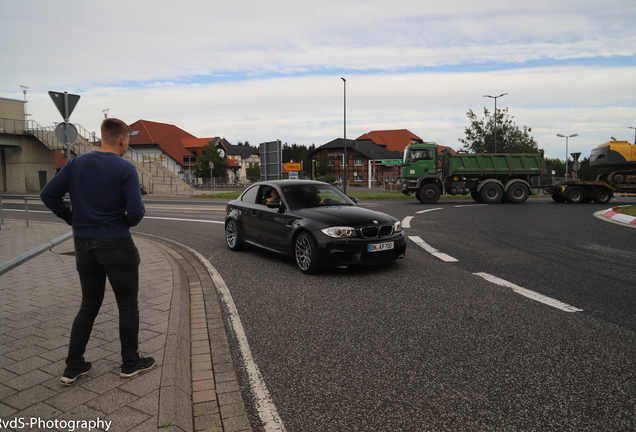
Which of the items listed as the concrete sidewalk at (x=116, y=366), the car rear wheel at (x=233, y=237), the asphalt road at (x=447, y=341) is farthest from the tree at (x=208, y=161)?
the concrete sidewalk at (x=116, y=366)

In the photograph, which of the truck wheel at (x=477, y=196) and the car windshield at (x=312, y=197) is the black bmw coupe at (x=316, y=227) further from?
the truck wheel at (x=477, y=196)

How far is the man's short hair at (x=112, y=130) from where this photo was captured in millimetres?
3299

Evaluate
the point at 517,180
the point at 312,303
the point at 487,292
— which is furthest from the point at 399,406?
the point at 517,180

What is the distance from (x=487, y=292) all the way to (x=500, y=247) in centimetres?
395

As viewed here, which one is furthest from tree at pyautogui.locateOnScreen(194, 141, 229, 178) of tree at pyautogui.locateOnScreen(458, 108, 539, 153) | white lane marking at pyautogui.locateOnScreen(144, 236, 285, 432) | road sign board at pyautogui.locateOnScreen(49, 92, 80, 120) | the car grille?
white lane marking at pyautogui.locateOnScreen(144, 236, 285, 432)

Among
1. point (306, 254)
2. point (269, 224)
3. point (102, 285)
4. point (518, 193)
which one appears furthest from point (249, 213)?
point (518, 193)

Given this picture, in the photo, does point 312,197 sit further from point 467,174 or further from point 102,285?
point 467,174

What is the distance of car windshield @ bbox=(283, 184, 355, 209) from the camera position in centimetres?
780

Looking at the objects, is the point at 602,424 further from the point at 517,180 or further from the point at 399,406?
the point at 517,180

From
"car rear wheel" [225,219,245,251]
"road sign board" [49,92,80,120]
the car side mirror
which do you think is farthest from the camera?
"car rear wheel" [225,219,245,251]

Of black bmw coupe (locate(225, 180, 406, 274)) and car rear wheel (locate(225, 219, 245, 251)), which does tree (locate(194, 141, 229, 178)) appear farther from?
black bmw coupe (locate(225, 180, 406, 274))

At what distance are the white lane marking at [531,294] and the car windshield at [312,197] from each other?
260 centimetres

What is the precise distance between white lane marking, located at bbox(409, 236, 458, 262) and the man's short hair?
6107 millimetres

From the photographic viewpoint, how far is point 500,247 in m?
9.43
